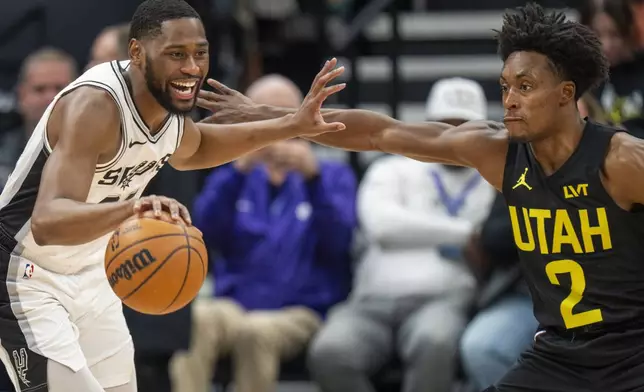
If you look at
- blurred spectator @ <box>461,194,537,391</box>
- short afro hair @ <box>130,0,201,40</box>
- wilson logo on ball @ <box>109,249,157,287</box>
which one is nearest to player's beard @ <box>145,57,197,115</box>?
short afro hair @ <box>130,0,201,40</box>

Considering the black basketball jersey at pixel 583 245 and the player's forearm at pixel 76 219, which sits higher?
the player's forearm at pixel 76 219

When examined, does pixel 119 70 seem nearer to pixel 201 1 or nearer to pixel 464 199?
pixel 464 199

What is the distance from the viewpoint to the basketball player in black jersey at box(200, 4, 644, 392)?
474 cm

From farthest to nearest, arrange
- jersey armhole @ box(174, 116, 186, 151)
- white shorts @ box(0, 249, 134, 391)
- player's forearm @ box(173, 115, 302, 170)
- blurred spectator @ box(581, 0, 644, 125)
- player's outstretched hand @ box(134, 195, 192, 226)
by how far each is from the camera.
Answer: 1. blurred spectator @ box(581, 0, 644, 125)
2. player's forearm @ box(173, 115, 302, 170)
3. jersey armhole @ box(174, 116, 186, 151)
4. white shorts @ box(0, 249, 134, 391)
5. player's outstretched hand @ box(134, 195, 192, 226)

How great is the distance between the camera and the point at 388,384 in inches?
291

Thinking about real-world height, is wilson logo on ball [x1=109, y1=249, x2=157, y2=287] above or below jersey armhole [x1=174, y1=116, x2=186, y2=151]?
below

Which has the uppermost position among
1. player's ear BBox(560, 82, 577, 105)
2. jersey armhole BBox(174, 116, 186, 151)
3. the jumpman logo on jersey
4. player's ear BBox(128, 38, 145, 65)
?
player's ear BBox(128, 38, 145, 65)

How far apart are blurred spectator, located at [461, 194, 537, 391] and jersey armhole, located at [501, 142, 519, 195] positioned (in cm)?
174

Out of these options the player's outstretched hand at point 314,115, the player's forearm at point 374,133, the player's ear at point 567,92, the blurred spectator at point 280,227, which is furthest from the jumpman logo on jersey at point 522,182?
the blurred spectator at point 280,227

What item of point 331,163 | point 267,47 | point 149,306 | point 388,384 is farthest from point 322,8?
point 149,306

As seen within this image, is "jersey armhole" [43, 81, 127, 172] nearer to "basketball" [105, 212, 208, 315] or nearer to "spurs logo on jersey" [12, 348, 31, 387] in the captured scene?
→ "basketball" [105, 212, 208, 315]

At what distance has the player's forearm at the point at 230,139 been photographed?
531cm

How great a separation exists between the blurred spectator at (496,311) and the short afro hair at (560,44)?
191 centimetres

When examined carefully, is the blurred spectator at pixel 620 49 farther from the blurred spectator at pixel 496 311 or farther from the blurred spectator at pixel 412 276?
the blurred spectator at pixel 496 311
